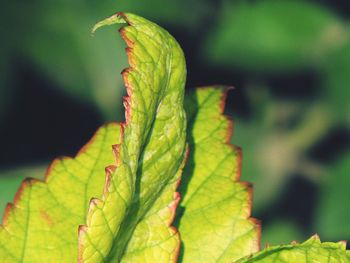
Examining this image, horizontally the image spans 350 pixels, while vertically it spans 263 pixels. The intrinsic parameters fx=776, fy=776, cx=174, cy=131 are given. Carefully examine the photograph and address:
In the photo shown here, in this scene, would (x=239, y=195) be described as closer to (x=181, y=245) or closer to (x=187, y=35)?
(x=181, y=245)

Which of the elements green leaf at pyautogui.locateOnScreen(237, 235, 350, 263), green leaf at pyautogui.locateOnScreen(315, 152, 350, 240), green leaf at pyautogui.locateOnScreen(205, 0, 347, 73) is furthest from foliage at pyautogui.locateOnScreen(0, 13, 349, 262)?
green leaf at pyautogui.locateOnScreen(205, 0, 347, 73)

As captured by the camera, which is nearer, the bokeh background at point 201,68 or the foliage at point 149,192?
the foliage at point 149,192

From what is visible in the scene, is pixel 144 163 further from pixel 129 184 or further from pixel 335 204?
pixel 335 204

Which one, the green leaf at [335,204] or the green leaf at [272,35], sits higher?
the green leaf at [272,35]

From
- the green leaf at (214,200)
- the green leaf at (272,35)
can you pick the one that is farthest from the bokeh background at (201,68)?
the green leaf at (214,200)

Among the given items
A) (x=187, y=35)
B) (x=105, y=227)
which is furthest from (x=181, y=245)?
(x=187, y=35)

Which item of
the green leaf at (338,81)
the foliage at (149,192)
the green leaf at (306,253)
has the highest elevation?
the green leaf at (338,81)

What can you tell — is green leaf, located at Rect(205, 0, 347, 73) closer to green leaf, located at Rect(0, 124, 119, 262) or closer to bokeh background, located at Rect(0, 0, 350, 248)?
bokeh background, located at Rect(0, 0, 350, 248)

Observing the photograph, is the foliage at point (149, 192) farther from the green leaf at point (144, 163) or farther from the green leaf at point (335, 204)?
the green leaf at point (335, 204)

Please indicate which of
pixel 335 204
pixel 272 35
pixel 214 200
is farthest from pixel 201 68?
pixel 214 200
